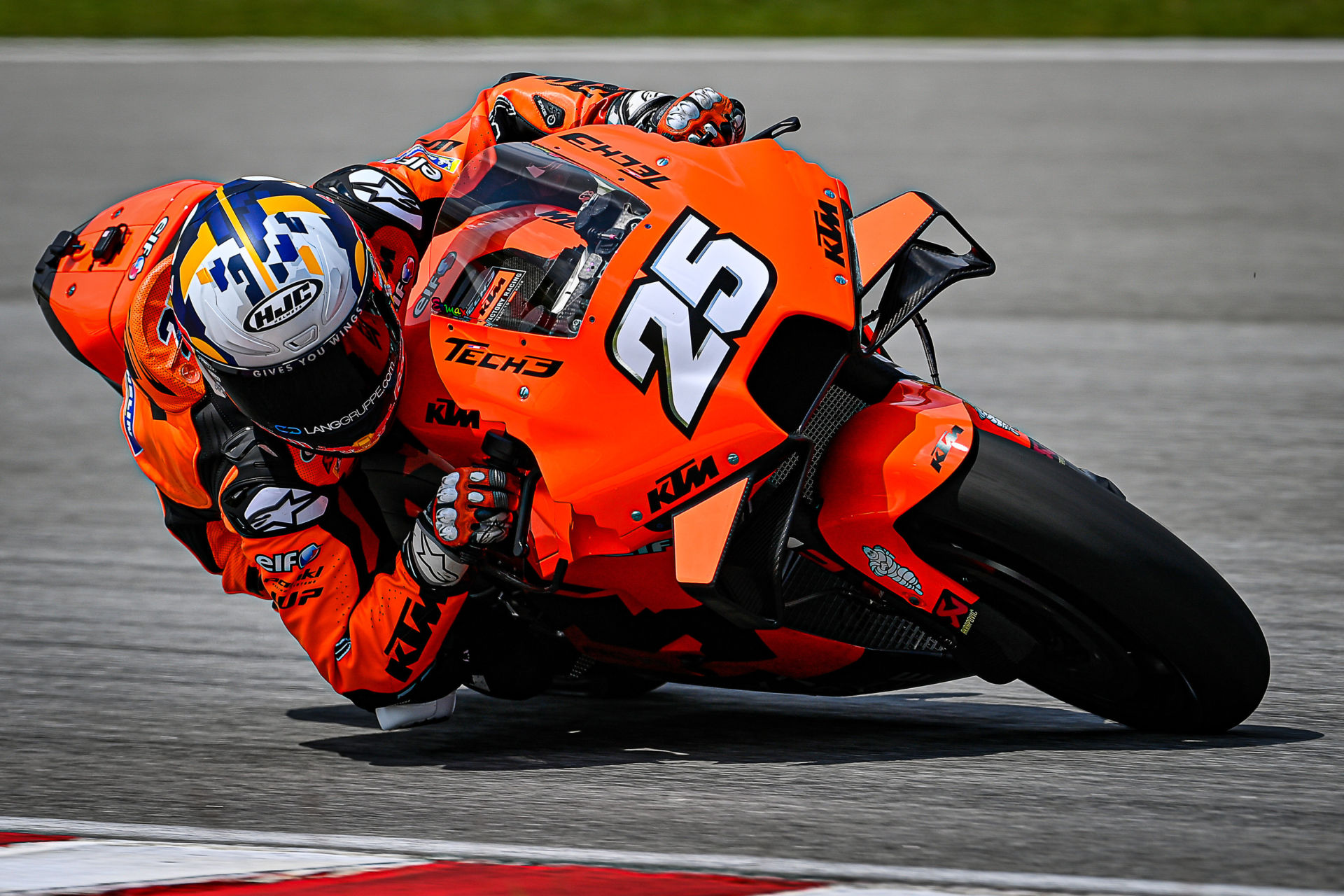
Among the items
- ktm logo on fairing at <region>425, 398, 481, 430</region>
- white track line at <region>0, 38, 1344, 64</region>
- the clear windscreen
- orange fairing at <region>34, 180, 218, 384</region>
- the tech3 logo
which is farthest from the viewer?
white track line at <region>0, 38, 1344, 64</region>

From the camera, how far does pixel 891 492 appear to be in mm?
3066

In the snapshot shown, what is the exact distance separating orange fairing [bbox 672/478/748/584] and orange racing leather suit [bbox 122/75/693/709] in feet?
2.33

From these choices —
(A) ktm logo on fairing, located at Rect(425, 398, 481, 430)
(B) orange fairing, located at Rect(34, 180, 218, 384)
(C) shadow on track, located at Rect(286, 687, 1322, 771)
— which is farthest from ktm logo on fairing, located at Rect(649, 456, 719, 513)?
(B) orange fairing, located at Rect(34, 180, 218, 384)

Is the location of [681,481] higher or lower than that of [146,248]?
higher

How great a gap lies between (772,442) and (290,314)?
0.96 m

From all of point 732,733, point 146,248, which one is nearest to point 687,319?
point 732,733

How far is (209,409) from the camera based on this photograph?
3.56 m

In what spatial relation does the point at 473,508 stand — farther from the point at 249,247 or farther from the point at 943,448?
the point at 943,448

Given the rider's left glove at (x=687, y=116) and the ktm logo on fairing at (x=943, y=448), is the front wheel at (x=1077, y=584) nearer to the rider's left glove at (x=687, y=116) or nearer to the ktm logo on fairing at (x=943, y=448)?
the ktm logo on fairing at (x=943, y=448)

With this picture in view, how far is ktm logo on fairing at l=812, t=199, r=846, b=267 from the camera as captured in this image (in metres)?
2.98

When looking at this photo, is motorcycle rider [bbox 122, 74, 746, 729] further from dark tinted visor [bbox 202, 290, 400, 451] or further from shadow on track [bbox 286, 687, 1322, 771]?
shadow on track [bbox 286, 687, 1322, 771]

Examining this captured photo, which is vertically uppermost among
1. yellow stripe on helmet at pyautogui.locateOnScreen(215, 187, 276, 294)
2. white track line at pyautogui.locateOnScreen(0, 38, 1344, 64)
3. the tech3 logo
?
the tech3 logo

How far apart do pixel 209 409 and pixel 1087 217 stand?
651 centimetres

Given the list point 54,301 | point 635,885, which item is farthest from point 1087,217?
point 635,885
